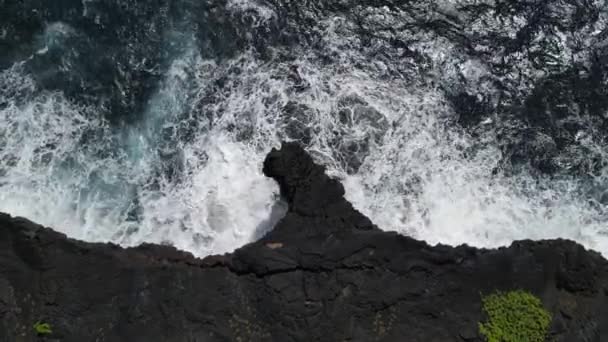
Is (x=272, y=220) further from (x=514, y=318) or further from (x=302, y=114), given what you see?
(x=514, y=318)

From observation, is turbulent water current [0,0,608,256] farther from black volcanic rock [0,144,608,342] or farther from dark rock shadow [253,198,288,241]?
black volcanic rock [0,144,608,342]

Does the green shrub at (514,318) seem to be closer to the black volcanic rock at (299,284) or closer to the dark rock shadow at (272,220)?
the black volcanic rock at (299,284)

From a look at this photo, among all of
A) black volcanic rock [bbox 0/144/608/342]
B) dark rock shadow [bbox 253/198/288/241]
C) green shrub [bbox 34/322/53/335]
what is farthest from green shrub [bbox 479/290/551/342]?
green shrub [bbox 34/322/53/335]

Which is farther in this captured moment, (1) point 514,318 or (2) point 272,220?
(2) point 272,220

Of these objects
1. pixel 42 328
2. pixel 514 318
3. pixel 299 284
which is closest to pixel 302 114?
pixel 299 284

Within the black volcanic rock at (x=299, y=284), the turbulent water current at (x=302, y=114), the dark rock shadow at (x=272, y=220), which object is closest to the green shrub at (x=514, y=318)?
the black volcanic rock at (x=299, y=284)

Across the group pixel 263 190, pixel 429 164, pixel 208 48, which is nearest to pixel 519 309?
pixel 429 164
